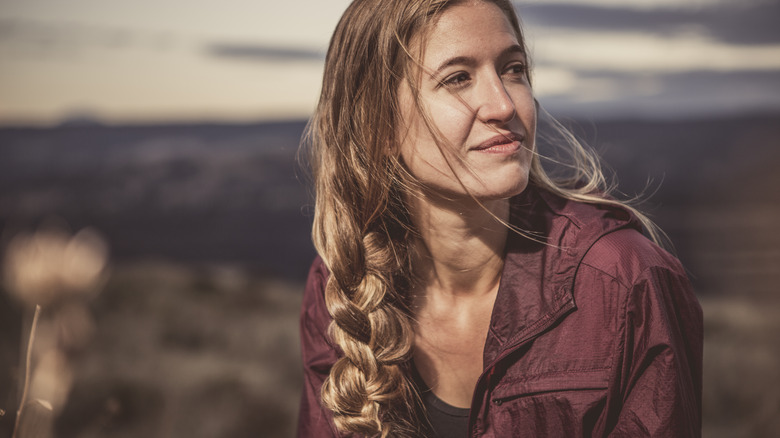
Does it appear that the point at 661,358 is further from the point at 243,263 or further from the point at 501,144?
the point at 243,263

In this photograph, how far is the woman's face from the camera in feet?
6.19

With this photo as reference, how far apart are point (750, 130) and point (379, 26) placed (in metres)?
35.1

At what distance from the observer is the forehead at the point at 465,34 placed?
190cm

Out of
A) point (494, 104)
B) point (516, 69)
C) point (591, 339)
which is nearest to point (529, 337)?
point (591, 339)

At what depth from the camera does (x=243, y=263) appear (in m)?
22.7

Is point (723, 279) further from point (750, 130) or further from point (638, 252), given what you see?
point (638, 252)

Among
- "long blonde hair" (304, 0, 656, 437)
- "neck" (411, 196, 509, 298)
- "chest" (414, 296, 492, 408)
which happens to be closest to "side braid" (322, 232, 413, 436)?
"long blonde hair" (304, 0, 656, 437)

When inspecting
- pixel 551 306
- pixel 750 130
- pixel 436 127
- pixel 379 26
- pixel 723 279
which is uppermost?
pixel 750 130

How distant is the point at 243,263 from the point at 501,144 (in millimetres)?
21554

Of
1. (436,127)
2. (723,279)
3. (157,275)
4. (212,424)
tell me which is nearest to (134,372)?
(212,424)

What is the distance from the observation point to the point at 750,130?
32.2 m

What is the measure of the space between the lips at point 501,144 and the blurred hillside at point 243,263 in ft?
2.03

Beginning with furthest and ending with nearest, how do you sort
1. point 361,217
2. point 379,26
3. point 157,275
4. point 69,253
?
point 157,275, point 361,217, point 379,26, point 69,253

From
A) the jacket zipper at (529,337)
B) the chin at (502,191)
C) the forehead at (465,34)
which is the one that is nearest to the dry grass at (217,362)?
the jacket zipper at (529,337)
